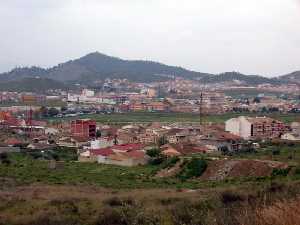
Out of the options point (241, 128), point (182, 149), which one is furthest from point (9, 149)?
point (241, 128)

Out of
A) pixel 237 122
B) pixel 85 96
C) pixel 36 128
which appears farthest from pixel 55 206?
pixel 85 96

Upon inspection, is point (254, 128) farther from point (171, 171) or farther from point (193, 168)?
point (193, 168)

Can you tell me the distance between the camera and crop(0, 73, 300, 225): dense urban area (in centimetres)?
891

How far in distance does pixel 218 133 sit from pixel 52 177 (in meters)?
20.9

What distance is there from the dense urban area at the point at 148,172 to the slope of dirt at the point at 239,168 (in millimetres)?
37

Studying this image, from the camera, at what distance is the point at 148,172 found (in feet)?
82.2

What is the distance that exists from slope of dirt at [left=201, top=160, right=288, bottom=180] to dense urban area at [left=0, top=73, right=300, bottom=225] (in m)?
0.04

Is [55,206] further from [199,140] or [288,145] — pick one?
[199,140]

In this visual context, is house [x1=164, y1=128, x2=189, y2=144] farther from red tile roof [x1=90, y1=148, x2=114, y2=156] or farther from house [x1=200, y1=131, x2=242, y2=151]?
red tile roof [x1=90, y1=148, x2=114, y2=156]

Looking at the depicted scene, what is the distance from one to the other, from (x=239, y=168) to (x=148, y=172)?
410cm

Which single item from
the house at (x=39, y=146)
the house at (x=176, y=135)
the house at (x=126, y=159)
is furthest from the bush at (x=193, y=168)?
the house at (x=176, y=135)

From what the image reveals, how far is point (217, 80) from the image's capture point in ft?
488

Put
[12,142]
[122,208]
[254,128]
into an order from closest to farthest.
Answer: [122,208]
[12,142]
[254,128]

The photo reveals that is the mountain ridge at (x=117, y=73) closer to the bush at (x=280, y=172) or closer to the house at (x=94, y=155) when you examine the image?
the house at (x=94, y=155)
